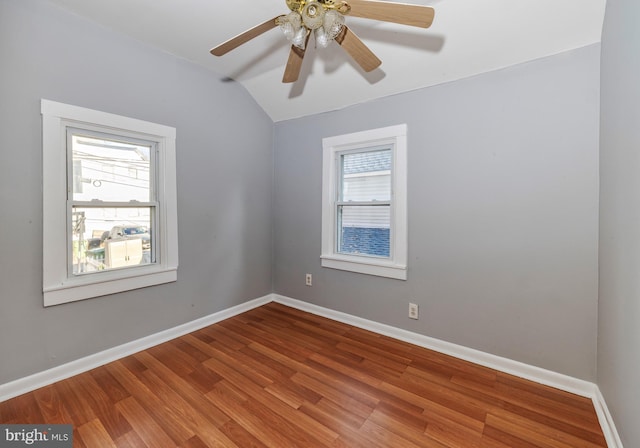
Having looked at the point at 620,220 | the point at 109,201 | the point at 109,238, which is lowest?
the point at 109,238

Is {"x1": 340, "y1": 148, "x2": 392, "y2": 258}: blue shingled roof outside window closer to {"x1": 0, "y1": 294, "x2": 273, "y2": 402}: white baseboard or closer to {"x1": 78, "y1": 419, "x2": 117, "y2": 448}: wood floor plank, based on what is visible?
{"x1": 0, "y1": 294, "x2": 273, "y2": 402}: white baseboard

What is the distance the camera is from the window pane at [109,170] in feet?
7.06

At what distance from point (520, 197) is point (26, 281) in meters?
3.51

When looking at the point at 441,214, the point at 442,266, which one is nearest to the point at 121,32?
the point at 441,214

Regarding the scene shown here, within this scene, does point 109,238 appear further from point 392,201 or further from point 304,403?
point 392,201

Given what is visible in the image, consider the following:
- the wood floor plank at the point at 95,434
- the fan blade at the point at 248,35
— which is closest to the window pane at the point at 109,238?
the wood floor plank at the point at 95,434

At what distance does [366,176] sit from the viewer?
118 inches

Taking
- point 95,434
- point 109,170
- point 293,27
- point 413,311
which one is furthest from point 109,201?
point 413,311

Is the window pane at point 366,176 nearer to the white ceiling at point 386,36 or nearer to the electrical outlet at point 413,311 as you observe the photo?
the white ceiling at point 386,36

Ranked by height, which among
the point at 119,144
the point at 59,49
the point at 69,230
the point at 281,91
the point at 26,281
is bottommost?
the point at 26,281

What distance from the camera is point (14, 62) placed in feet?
5.93

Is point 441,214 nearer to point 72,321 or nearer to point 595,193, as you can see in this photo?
point 595,193

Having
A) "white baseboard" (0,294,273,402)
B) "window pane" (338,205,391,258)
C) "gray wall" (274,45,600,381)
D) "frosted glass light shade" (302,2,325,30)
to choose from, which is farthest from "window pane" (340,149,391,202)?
"white baseboard" (0,294,273,402)

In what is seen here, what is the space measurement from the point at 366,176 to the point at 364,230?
1.90 ft
